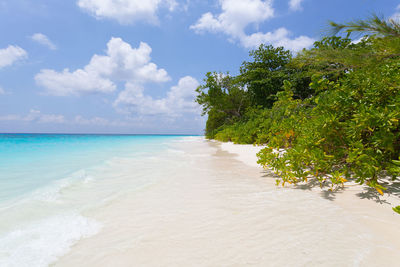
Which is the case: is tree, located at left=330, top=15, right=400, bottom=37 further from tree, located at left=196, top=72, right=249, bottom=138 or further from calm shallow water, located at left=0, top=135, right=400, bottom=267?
tree, located at left=196, top=72, right=249, bottom=138

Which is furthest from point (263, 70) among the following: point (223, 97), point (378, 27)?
point (378, 27)

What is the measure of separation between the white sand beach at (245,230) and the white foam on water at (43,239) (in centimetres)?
12

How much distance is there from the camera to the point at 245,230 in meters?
1.85

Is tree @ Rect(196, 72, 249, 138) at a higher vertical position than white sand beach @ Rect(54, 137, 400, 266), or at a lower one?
higher

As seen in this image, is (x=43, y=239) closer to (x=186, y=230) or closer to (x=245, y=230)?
(x=186, y=230)

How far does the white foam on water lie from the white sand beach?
0.12m

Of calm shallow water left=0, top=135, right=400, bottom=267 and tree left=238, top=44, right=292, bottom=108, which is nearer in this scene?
calm shallow water left=0, top=135, right=400, bottom=267

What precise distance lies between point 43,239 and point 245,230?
196cm

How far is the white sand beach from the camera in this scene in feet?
4.74

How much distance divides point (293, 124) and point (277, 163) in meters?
1.62

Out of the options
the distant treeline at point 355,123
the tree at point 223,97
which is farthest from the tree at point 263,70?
the distant treeline at point 355,123

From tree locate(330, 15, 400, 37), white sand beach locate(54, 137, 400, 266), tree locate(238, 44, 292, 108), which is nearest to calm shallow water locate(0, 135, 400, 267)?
white sand beach locate(54, 137, 400, 266)

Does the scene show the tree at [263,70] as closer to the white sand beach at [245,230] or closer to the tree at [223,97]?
the tree at [223,97]

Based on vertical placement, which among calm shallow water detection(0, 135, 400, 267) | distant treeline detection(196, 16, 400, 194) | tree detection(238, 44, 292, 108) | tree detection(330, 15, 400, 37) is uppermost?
tree detection(238, 44, 292, 108)
